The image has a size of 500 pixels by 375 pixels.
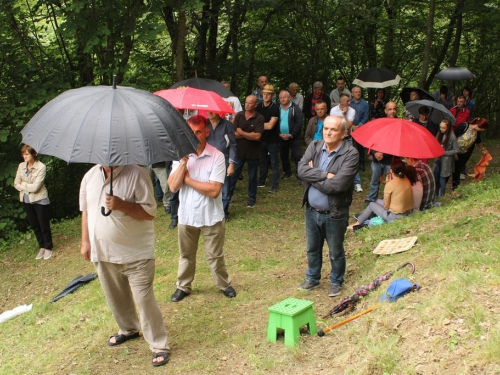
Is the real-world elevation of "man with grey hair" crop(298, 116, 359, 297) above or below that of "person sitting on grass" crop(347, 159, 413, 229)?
above

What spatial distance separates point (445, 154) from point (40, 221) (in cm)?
728

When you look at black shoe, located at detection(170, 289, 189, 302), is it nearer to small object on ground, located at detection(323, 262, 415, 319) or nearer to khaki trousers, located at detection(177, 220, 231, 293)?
khaki trousers, located at detection(177, 220, 231, 293)

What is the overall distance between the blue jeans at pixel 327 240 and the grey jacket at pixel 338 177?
0.12m

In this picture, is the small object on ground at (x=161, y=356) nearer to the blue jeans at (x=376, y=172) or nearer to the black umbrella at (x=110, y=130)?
the black umbrella at (x=110, y=130)

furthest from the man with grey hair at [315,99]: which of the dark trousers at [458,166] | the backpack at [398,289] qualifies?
the backpack at [398,289]

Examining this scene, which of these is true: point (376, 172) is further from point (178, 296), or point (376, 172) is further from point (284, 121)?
point (178, 296)

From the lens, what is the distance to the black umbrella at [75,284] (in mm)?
7199

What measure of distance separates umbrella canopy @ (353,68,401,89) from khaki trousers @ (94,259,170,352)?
9165 mm

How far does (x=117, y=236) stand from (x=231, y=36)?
33.0ft

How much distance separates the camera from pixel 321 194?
17.7ft

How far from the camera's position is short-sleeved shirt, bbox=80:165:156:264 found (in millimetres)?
4305

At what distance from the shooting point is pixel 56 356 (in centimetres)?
498

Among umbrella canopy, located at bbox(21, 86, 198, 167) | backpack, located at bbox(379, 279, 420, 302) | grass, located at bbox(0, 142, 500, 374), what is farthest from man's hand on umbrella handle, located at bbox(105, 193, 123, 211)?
backpack, located at bbox(379, 279, 420, 302)

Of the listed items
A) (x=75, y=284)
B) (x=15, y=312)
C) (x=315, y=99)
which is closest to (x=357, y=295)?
(x=75, y=284)
